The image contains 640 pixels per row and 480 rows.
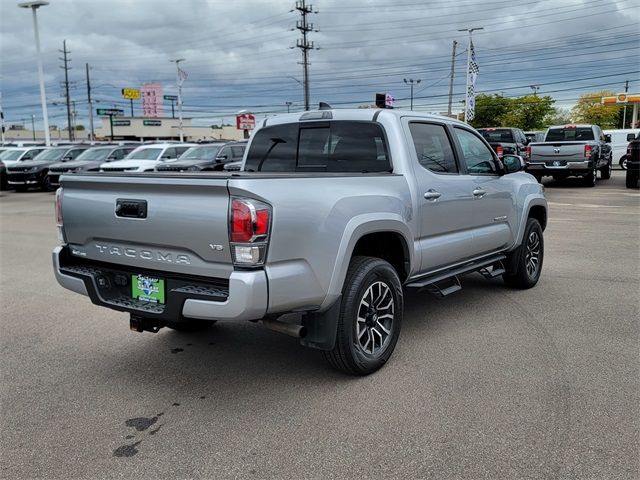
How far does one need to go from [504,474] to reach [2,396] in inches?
129

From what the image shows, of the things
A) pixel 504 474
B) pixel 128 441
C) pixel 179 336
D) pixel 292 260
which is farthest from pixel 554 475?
pixel 179 336

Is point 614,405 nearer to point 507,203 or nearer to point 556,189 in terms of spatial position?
point 507,203

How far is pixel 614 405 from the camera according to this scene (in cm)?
358

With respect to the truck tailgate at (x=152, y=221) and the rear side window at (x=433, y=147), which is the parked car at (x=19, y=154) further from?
the rear side window at (x=433, y=147)

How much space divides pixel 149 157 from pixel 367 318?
18.9 metres

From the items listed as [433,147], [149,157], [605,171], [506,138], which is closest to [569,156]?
[506,138]

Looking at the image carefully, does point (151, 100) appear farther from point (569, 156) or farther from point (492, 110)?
point (569, 156)

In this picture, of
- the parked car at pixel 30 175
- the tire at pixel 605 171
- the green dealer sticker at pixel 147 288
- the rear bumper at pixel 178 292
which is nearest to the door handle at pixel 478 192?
the rear bumper at pixel 178 292

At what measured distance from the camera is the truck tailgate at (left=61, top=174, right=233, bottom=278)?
10.7ft

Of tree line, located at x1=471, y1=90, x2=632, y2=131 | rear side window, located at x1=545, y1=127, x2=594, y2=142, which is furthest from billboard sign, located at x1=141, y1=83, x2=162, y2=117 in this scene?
rear side window, located at x1=545, y1=127, x2=594, y2=142

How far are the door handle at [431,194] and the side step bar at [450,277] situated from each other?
696mm

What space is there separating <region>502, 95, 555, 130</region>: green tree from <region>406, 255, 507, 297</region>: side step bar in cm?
6631

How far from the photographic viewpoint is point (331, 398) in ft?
12.3

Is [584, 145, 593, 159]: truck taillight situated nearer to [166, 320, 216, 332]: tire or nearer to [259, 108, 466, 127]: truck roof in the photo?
[259, 108, 466, 127]: truck roof
